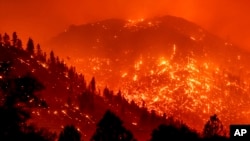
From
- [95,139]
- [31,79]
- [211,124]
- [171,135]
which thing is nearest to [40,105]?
[31,79]

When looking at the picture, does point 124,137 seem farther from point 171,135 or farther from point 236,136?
point 236,136

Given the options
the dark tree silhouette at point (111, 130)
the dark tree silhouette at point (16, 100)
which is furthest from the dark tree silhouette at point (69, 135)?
the dark tree silhouette at point (16, 100)

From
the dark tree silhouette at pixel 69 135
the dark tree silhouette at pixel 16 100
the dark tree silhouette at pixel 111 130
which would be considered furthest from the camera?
the dark tree silhouette at pixel 69 135

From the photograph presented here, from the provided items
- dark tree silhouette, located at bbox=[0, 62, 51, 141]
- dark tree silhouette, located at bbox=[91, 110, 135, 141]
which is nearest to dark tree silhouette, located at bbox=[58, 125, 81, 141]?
dark tree silhouette, located at bbox=[91, 110, 135, 141]

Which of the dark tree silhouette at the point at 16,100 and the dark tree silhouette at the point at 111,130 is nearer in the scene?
the dark tree silhouette at the point at 16,100

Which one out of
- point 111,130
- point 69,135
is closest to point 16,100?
point 111,130

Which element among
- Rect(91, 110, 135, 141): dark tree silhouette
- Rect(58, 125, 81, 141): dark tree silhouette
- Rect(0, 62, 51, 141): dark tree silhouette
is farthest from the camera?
Rect(58, 125, 81, 141): dark tree silhouette

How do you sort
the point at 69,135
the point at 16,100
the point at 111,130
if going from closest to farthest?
1. the point at 16,100
2. the point at 111,130
3. the point at 69,135

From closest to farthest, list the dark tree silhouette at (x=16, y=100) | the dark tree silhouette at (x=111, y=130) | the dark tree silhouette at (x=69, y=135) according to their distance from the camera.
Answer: the dark tree silhouette at (x=16, y=100), the dark tree silhouette at (x=111, y=130), the dark tree silhouette at (x=69, y=135)

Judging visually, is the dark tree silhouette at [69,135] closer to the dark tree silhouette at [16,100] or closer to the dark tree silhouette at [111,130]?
the dark tree silhouette at [111,130]

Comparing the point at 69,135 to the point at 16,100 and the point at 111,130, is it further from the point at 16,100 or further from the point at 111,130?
the point at 16,100

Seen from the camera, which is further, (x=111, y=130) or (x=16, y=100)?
(x=111, y=130)

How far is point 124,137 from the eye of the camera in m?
32.6

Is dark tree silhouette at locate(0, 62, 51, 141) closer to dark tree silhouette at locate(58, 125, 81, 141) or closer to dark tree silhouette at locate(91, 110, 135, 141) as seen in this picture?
dark tree silhouette at locate(91, 110, 135, 141)
